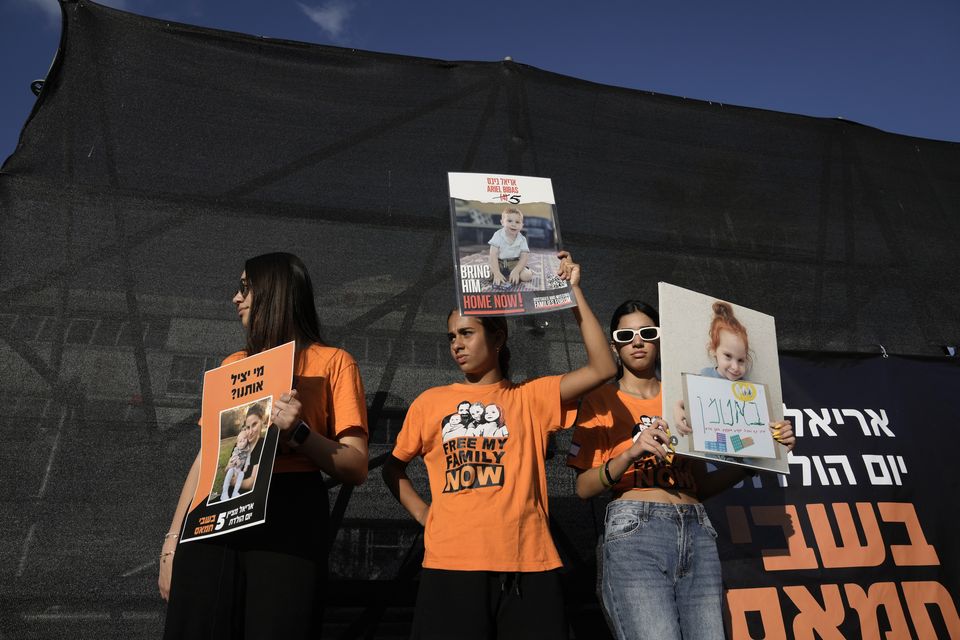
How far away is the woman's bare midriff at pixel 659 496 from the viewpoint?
76.1 inches

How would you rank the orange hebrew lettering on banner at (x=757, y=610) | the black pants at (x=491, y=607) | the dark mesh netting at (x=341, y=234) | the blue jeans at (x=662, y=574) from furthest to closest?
the orange hebrew lettering on banner at (x=757, y=610) < the dark mesh netting at (x=341, y=234) < the blue jeans at (x=662, y=574) < the black pants at (x=491, y=607)

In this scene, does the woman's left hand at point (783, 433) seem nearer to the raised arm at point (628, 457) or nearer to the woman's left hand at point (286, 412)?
the raised arm at point (628, 457)

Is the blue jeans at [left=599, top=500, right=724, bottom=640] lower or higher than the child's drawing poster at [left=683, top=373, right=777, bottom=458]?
lower

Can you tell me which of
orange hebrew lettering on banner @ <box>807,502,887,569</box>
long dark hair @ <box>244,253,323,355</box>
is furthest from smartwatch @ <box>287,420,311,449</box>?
orange hebrew lettering on banner @ <box>807,502,887,569</box>

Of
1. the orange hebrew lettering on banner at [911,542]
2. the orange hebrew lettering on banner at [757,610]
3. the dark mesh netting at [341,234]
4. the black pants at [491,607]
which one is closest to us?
the black pants at [491,607]

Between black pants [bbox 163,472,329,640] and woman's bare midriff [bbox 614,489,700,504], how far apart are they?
33.2 inches

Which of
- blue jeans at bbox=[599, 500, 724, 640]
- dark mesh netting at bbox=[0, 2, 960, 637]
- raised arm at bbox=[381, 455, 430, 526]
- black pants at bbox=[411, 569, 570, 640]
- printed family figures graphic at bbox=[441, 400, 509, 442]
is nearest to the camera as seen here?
black pants at bbox=[411, 569, 570, 640]

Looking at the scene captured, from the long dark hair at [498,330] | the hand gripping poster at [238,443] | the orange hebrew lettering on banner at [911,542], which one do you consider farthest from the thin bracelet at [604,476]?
the orange hebrew lettering on banner at [911,542]

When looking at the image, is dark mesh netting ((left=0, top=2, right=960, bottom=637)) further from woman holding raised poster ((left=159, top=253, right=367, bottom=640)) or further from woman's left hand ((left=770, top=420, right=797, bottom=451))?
woman's left hand ((left=770, top=420, right=797, bottom=451))

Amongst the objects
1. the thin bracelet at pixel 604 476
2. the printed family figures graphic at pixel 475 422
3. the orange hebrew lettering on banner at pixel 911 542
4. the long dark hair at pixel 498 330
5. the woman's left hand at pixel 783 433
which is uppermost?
the long dark hair at pixel 498 330

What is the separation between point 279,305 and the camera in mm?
1763

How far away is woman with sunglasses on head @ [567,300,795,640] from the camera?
1.80 metres

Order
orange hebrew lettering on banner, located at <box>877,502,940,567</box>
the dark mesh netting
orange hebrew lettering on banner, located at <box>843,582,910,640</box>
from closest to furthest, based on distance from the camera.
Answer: the dark mesh netting → orange hebrew lettering on banner, located at <box>843,582,910,640</box> → orange hebrew lettering on banner, located at <box>877,502,940,567</box>

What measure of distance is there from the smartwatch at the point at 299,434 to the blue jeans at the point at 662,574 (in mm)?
864
